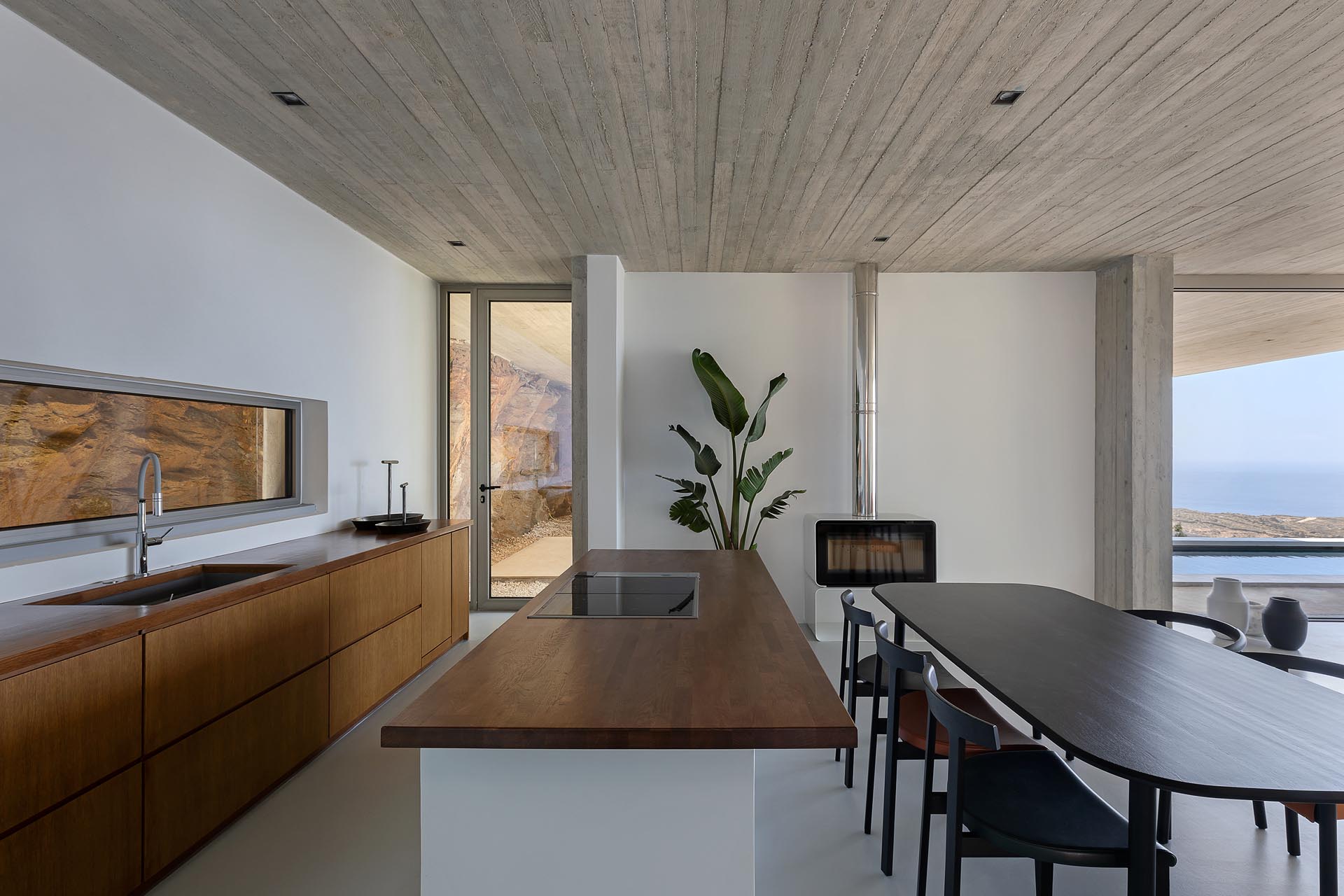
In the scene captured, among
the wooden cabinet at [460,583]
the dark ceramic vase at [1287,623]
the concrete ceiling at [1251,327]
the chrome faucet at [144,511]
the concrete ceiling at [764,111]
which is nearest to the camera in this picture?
the concrete ceiling at [764,111]

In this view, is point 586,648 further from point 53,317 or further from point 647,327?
point 647,327

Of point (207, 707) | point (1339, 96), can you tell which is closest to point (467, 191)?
point (207, 707)

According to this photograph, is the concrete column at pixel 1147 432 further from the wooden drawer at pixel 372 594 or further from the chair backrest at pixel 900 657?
the wooden drawer at pixel 372 594

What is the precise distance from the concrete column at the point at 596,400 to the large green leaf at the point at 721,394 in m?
0.61

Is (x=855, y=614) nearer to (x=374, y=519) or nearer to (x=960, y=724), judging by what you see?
(x=960, y=724)

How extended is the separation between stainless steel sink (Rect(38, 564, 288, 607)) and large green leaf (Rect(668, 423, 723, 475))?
2.71m

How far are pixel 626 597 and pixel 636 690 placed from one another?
87cm

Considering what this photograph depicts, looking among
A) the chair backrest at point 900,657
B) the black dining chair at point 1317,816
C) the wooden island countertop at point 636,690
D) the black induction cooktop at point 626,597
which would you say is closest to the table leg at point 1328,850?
the black dining chair at point 1317,816

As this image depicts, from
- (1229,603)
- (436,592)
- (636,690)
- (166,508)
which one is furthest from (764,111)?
(1229,603)

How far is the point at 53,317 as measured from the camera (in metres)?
2.14

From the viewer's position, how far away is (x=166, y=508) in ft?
9.05

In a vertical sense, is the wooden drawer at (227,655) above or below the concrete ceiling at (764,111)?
below

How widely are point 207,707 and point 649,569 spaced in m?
1.58

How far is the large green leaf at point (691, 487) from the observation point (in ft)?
15.4
